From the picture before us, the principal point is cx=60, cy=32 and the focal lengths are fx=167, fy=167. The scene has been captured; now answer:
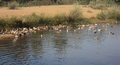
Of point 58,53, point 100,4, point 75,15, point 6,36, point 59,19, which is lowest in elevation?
point 58,53

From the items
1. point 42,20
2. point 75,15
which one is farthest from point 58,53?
point 75,15

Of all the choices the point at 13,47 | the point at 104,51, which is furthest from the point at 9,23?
the point at 104,51

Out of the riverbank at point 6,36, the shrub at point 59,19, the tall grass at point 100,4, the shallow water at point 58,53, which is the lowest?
the shallow water at point 58,53

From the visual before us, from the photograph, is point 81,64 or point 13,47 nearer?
point 81,64

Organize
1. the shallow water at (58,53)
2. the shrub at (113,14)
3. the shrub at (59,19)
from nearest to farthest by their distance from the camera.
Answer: the shallow water at (58,53)
the shrub at (59,19)
the shrub at (113,14)

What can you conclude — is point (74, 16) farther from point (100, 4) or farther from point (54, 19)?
point (100, 4)

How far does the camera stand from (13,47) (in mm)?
10648

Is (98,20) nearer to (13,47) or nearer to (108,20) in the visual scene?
A: (108,20)

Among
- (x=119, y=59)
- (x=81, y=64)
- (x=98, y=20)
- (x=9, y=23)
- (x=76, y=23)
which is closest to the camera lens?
(x=81, y=64)

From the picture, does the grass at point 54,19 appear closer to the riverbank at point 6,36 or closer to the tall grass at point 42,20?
the tall grass at point 42,20

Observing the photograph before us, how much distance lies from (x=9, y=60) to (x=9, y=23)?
868 cm

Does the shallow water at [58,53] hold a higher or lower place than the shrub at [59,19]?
lower

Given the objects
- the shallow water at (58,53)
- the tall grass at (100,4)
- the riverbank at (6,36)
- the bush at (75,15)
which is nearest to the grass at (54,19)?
the bush at (75,15)

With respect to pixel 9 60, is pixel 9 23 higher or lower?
higher
